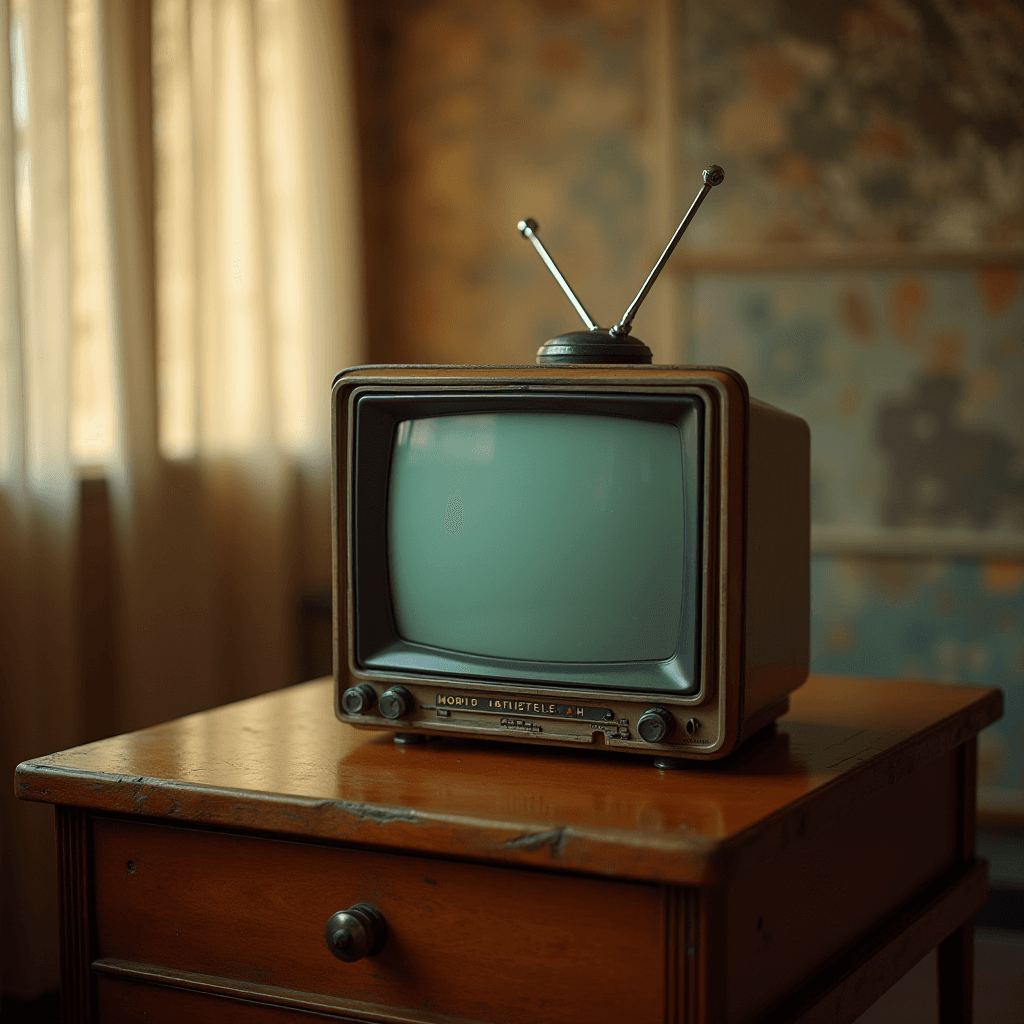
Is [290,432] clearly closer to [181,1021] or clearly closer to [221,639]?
[221,639]

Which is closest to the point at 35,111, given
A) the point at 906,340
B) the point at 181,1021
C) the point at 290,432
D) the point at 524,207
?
the point at 290,432

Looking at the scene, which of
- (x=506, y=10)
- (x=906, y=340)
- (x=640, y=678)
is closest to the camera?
(x=640, y=678)

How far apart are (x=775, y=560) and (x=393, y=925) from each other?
442 mm

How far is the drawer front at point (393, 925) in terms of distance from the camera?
0.86 m

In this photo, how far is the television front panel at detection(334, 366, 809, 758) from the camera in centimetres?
97

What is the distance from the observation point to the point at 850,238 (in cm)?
264

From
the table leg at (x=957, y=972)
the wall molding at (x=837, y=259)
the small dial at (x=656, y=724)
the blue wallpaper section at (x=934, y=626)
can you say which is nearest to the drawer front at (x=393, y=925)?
the small dial at (x=656, y=724)

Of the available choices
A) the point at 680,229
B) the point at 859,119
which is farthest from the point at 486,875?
the point at 859,119

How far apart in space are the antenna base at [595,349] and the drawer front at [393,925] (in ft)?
1.43

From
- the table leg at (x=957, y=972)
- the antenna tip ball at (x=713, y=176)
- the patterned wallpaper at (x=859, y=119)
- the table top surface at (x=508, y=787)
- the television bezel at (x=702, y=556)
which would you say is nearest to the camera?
the table top surface at (x=508, y=787)

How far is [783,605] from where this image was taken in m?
1.10

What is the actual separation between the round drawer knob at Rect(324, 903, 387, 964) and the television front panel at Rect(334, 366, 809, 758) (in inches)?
7.2

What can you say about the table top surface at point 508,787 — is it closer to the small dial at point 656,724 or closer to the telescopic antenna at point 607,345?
the small dial at point 656,724

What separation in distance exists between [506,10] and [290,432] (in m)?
1.14
